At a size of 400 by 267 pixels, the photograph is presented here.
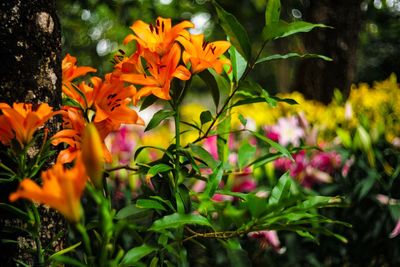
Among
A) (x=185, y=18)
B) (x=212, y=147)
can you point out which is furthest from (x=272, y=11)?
(x=185, y=18)

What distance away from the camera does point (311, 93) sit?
13.6ft

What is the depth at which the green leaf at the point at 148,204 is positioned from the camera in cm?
84

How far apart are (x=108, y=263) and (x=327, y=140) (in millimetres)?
1897

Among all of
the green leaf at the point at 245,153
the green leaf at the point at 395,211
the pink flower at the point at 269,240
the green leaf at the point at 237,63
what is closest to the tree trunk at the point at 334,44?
the green leaf at the point at 395,211

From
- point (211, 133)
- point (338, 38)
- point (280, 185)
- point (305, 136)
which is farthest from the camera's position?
point (338, 38)

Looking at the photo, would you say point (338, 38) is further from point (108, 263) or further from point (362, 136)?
point (108, 263)

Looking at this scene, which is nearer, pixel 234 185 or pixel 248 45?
pixel 248 45

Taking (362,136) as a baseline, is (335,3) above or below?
above

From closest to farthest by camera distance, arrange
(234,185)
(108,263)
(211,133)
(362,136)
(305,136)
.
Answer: (108,263) < (211,133) < (234,185) < (362,136) < (305,136)

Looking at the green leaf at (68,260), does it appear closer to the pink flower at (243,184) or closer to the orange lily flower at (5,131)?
the orange lily flower at (5,131)

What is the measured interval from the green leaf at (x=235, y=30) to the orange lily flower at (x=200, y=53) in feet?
0.13

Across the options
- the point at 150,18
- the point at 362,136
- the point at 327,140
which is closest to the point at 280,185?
the point at 362,136

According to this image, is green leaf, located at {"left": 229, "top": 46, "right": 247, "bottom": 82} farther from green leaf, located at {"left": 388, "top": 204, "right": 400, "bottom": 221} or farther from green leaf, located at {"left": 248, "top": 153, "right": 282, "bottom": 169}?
green leaf, located at {"left": 388, "top": 204, "right": 400, "bottom": 221}

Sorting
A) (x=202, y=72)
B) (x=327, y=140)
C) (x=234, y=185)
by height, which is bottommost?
(x=327, y=140)
